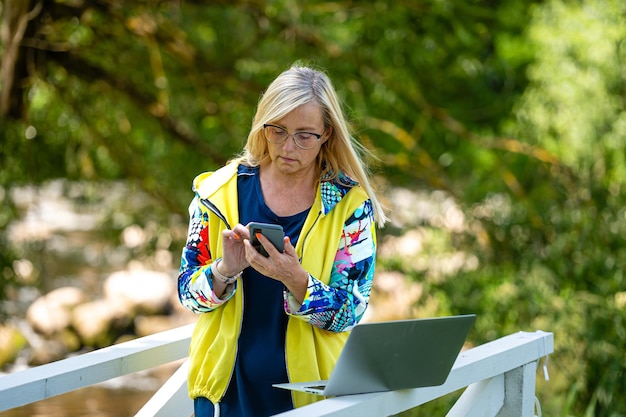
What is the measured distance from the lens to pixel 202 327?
1.92 meters

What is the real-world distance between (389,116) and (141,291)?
457cm

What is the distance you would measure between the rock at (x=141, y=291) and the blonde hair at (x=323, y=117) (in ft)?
27.4

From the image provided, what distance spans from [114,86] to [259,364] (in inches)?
169

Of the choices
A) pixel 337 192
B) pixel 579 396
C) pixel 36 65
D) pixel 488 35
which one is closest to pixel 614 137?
pixel 488 35

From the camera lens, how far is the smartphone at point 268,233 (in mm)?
1685

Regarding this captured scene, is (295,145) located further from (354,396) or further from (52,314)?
(52,314)

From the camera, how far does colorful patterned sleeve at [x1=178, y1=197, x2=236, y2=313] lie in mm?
1817

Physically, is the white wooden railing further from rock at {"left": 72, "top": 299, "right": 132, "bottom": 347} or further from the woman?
rock at {"left": 72, "top": 299, "right": 132, "bottom": 347}

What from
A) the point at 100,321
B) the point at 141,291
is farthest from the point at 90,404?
the point at 141,291

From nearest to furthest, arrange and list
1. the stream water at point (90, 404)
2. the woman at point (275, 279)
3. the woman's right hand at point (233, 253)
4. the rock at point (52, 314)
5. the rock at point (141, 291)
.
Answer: the woman's right hand at point (233, 253) < the woman at point (275, 279) < the stream water at point (90, 404) < the rock at point (52, 314) < the rock at point (141, 291)

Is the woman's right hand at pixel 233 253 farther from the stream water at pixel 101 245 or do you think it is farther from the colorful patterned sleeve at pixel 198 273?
the stream water at pixel 101 245

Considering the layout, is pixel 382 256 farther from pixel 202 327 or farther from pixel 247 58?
pixel 202 327

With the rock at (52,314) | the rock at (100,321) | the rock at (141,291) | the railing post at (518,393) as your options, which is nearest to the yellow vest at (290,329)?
the railing post at (518,393)

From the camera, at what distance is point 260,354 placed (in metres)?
1.87
